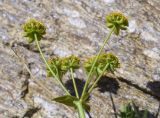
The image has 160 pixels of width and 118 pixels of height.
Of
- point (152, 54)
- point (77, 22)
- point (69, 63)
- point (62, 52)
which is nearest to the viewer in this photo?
point (69, 63)

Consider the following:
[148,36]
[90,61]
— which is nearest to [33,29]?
[90,61]

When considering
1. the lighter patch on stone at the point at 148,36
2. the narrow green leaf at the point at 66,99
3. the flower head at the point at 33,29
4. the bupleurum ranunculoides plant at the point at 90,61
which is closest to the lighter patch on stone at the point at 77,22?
the lighter patch on stone at the point at 148,36

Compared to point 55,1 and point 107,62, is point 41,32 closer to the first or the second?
point 107,62

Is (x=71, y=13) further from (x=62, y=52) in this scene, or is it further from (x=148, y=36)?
(x=148, y=36)

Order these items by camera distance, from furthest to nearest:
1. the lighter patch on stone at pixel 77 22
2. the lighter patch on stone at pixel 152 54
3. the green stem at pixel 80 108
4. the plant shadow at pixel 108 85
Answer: the lighter patch on stone at pixel 77 22 → the lighter patch on stone at pixel 152 54 → the plant shadow at pixel 108 85 → the green stem at pixel 80 108

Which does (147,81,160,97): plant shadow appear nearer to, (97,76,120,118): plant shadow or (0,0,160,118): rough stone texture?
(0,0,160,118): rough stone texture

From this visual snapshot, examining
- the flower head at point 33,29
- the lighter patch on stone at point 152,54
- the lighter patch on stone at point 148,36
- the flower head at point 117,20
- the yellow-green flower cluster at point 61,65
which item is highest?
the flower head at point 117,20

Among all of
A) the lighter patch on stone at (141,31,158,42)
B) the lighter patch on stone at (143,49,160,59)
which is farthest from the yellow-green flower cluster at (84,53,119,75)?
the lighter patch on stone at (141,31,158,42)

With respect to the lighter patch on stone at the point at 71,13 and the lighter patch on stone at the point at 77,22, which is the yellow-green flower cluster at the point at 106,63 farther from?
the lighter patch on stone at the point at 71,13
